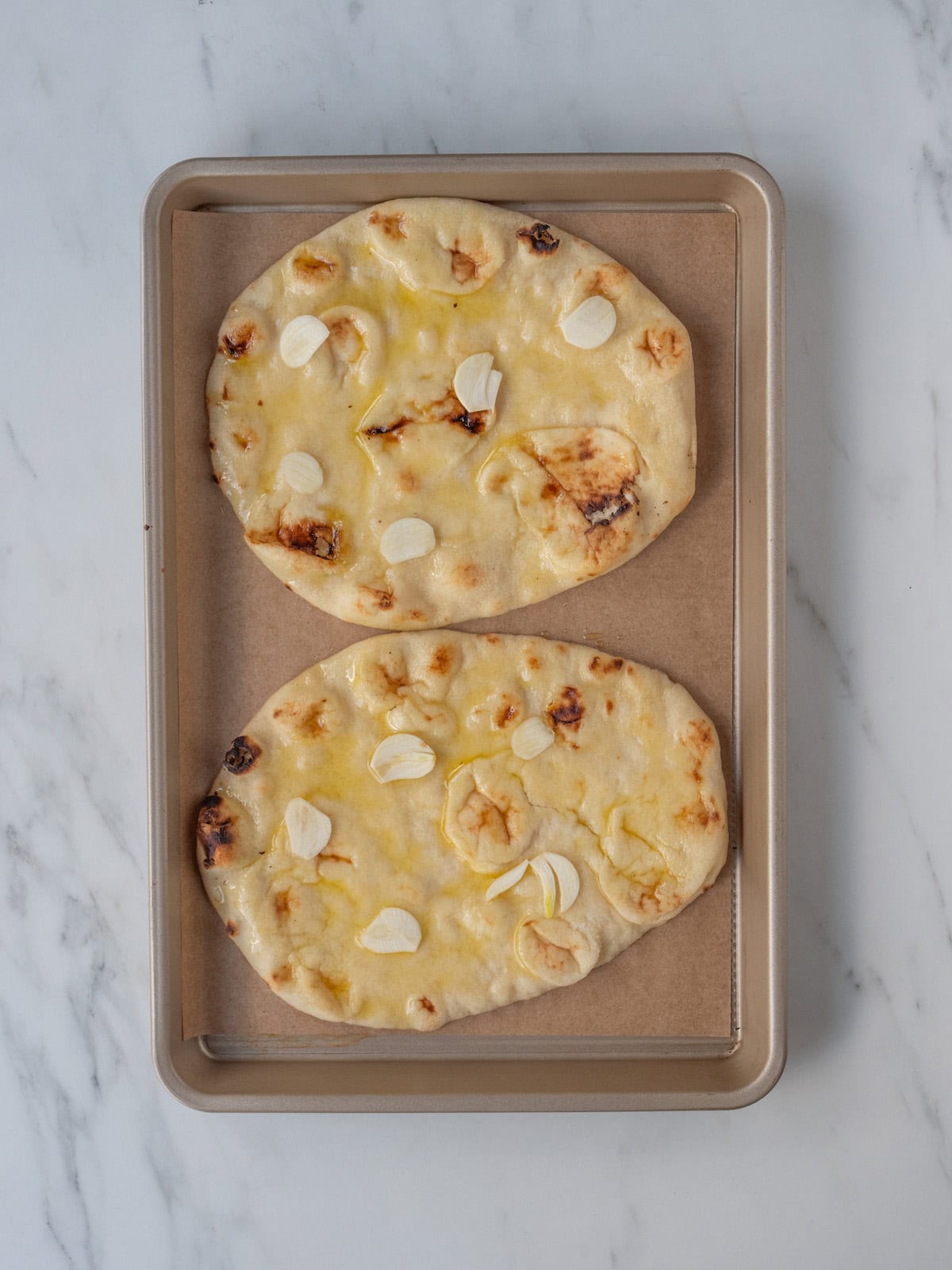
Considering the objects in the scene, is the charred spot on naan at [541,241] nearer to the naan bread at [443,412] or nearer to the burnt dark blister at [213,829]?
the naan bread at [443,412]

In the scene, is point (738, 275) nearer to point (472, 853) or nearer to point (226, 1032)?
point (472, 853)

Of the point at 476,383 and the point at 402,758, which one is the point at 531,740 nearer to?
the point at 402,758

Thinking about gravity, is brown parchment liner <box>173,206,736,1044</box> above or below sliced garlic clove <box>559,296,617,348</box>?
below

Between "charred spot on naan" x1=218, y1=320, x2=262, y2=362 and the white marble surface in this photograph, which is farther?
the white marble surface

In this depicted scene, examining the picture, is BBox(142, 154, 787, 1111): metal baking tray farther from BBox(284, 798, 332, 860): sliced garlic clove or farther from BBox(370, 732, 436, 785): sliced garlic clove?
BBox(370, 732, 436, 785): sliced garlic clove

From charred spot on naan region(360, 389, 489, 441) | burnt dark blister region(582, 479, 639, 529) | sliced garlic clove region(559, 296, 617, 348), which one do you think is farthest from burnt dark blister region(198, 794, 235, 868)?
sliced garlic clove region(559, 296, 617, 348)

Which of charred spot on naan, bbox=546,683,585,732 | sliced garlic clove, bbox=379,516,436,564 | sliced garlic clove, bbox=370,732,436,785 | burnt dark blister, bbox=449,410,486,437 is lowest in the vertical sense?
sliced garlic clove, bbox=370,732,436,785

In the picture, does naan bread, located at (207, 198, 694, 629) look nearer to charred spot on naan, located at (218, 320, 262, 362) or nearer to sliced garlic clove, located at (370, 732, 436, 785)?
charred spot on naan, located at (218, 320, 262, 362)
